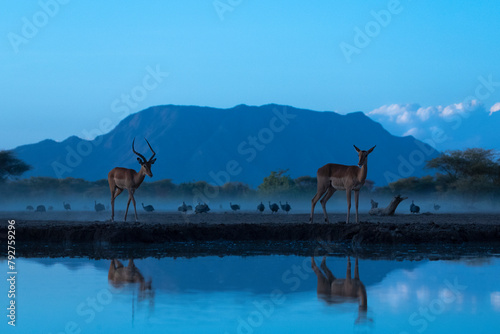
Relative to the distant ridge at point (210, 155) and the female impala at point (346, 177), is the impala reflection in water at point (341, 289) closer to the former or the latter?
the female impala at point (346, 177)

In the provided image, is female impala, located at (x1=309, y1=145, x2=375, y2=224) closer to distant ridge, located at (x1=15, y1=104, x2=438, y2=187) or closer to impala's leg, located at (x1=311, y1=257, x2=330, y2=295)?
impala's leg, located at (x1=311, y1=257, x2=330, y2=295)

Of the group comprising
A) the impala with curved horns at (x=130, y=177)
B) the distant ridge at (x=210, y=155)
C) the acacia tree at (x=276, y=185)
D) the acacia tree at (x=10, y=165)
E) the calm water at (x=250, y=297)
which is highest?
the distant ridge at (x=210, y=155)

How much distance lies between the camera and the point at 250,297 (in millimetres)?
9766

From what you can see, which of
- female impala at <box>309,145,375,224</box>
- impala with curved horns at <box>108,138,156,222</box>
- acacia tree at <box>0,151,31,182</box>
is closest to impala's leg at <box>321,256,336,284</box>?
female impala at <box>309,145,375,224</box>

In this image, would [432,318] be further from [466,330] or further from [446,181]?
[446,181]

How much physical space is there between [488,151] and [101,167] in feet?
422

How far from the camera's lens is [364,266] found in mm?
12875

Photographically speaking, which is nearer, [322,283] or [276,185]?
[322,283]

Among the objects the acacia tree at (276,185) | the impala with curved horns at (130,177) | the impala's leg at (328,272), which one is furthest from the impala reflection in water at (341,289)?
the acacia tree at (276,185)

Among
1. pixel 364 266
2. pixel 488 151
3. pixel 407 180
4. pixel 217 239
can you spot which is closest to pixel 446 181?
pixel 488 151

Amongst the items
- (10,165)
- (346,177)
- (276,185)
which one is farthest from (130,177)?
(276,185)

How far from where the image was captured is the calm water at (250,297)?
8219mm

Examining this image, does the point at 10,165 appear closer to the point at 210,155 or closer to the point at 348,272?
the point at 348,272

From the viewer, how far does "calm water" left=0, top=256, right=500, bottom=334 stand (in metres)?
8.22
